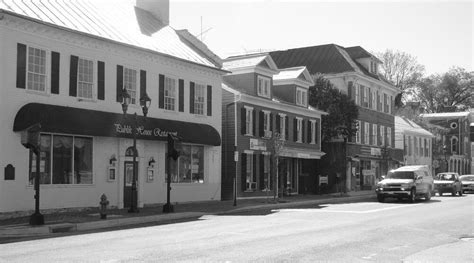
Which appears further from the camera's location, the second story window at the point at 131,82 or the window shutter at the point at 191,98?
the window shutter at the point at 191,98

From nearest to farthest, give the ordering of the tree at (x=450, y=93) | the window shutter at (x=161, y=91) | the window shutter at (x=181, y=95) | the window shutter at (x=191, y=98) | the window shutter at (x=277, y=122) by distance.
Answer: the window shutter at (x=161, y=91), the window shutter at (x=181, y=95), the window shutter at (x=191, y=98), the window shutter at (x=277, y=122), the tree at (x=450, y=93)

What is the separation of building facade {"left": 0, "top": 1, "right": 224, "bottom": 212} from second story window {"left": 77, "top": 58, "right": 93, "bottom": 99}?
0.04 metres

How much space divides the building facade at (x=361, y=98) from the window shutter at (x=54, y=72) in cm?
2749

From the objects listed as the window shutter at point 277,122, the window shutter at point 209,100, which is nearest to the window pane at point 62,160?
the window shutter at point 209,100

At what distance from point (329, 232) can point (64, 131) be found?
38.5 ft

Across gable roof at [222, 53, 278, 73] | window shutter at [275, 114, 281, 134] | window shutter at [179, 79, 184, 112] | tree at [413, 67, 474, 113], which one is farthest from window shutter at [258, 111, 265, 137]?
tree at [413, 67, 474, 113]

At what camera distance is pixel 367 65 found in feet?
178

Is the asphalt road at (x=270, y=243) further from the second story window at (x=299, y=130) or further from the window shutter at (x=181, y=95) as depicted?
the second story window at (x=299, y=130)

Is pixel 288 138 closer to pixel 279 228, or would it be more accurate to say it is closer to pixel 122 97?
pixel 122 97

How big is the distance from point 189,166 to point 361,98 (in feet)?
82.6

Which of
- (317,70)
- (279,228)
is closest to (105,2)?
(279,228)

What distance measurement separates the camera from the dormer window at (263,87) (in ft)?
121

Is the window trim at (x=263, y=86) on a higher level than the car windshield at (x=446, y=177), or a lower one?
higher

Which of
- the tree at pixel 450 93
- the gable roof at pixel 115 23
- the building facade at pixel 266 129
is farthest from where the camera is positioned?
the tree at pixel 450 93
